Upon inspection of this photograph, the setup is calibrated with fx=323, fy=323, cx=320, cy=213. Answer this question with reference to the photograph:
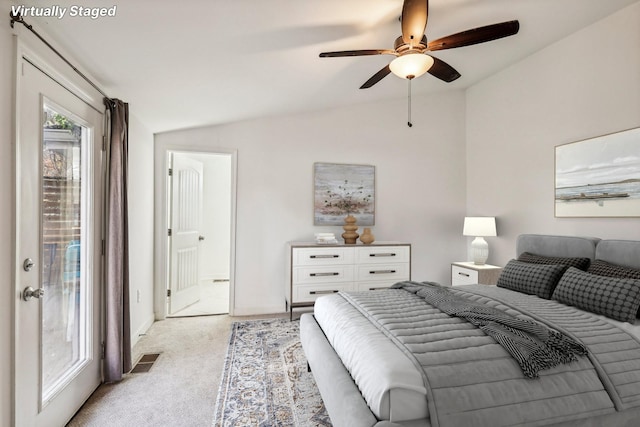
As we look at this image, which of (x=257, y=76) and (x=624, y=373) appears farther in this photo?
(x=257, y=76)

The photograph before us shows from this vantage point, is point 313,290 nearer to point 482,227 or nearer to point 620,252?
point 482,227

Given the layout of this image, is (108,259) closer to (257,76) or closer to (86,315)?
(86,315)

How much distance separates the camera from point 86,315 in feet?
7.11

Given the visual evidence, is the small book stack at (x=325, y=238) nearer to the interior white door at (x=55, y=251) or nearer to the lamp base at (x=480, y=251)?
the lamp base at (x=480, y=251)

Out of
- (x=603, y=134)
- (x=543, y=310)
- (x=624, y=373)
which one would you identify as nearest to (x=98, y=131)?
(x=543, y=310)

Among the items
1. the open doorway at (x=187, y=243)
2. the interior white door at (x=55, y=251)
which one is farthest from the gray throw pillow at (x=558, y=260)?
the interior white door at (x=55, y=251)

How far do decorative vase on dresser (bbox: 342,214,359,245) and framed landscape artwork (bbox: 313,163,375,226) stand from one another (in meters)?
0.30

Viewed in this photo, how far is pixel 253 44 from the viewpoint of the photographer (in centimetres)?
223

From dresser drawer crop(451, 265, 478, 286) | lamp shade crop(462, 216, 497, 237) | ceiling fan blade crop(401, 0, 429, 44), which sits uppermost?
ceiling fan blade crop(401, 0, 429, 44)

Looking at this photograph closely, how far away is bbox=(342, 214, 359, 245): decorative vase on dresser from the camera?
12.9 ft

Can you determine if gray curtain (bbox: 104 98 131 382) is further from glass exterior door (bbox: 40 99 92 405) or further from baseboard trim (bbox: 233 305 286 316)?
baseboard trim (bbox: 233 305 286 316)

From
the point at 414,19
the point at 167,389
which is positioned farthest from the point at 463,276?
the point at 167,389

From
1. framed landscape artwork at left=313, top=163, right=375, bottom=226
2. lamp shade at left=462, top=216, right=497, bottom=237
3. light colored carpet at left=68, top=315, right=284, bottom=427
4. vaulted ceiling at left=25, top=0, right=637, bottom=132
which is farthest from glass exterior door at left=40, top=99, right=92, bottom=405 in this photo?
lamp shade at left=462, top=216, right=497, bottom=237

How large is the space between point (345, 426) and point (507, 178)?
3.61 m
